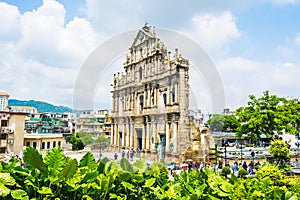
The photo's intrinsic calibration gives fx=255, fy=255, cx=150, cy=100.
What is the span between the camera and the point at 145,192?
6.68 feet

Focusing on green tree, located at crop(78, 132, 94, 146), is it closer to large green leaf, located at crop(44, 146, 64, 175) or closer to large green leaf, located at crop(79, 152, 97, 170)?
large green leaf, located at crop(79, 152, 97, 170)

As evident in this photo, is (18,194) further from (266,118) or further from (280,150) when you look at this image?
(266,118)

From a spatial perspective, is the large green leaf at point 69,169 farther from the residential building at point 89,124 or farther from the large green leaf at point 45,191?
the residential building at point 89,124

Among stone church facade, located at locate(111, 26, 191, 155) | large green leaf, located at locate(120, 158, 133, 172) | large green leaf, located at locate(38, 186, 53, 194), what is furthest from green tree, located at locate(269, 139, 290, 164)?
large green leaf, located at locate(38, 186, 53, 194)

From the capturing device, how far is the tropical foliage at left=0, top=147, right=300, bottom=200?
5.34ft

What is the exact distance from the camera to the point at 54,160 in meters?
1.74

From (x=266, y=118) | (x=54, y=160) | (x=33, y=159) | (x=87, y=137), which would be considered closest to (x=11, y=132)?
(x=266, y=118)

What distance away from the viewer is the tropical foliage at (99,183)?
5.34 feet

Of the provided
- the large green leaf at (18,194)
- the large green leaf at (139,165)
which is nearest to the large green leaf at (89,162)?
the large green leaf at (139,165)

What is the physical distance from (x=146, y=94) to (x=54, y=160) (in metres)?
1.66

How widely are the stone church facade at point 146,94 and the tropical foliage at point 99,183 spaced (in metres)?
0.29

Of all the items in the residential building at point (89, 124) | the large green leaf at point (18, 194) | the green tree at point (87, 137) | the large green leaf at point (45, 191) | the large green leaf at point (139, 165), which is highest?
the residential building at point (89, 124)

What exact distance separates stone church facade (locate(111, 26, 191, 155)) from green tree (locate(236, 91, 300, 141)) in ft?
54.4

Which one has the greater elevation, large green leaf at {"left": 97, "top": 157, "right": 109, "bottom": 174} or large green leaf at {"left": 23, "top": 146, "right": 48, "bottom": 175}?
large green leaf at {"left": 23, "top": 146, "right": 48, "bottom": 175}
